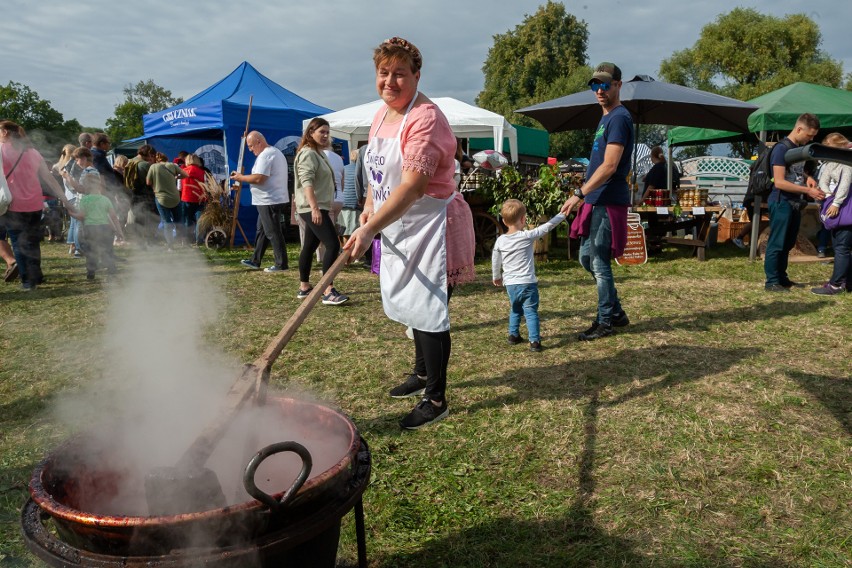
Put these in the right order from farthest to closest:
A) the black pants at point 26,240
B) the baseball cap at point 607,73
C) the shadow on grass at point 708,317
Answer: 1. the black pants at point 26,240
2. the shadow on grass at point 708,317
3. the baseball cap at point 607,73

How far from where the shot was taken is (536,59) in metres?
51.3

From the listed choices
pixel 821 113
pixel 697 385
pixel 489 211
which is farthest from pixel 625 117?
pixel 821 113

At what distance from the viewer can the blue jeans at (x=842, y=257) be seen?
252 inches

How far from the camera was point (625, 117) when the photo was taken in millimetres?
4461

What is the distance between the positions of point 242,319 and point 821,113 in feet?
38.7

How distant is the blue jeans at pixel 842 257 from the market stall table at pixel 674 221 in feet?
8.92

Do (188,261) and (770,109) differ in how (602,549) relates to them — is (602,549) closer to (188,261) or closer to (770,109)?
(188,261)

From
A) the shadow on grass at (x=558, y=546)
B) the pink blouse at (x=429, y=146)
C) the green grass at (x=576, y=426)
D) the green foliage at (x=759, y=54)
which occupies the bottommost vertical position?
the shadow on grass at (x=558, y=546)

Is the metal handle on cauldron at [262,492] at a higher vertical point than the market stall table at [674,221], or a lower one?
lower

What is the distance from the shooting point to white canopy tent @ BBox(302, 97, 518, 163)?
1112 centimetres

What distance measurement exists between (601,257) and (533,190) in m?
4.26

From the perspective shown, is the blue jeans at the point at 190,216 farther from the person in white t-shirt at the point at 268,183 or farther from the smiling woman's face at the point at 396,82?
the smiling woman's face at the point at 396,82

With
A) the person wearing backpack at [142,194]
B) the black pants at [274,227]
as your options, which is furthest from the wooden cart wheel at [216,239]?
the black pants at [274,227]

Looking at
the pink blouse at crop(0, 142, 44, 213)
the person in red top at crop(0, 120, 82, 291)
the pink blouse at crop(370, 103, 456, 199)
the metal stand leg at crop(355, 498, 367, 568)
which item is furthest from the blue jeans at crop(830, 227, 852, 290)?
the pink blouse at crop(0, 142, 44, 213)
